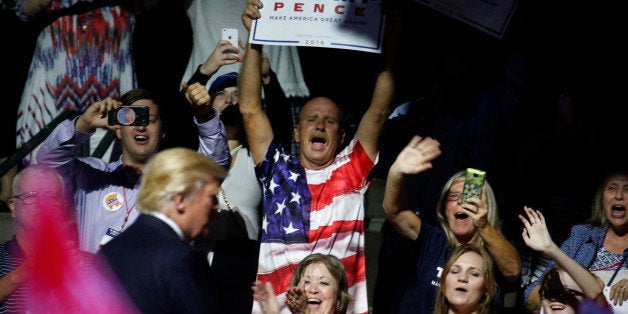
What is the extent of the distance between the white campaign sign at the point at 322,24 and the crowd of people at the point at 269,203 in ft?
0.25

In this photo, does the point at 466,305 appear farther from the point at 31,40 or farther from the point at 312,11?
the point at 31,40

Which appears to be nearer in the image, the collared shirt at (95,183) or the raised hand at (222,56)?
the collared shirt at (95,183)

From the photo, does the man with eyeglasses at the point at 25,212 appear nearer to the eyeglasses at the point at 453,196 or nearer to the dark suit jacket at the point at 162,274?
the dark suit jacket at the point at 162,274

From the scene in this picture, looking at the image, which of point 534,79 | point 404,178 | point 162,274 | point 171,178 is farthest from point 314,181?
point 534,79

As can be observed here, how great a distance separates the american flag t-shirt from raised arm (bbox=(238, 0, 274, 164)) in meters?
0.09

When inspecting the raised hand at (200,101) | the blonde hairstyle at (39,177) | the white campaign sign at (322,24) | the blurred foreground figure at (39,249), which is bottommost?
the blurred foreground figure at (39,249)

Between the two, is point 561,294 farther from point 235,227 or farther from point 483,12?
point 235,227

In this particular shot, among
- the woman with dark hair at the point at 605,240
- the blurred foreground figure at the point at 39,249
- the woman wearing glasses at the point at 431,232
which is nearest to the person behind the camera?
the blurred foreground figure at the point at 39,249

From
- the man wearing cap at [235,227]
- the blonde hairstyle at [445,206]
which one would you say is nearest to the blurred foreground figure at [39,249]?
the man wearing cap at [235,227]

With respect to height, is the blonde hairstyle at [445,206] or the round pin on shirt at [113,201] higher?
the blonde hairstyle at [445,206]

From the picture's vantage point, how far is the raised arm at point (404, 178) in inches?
227

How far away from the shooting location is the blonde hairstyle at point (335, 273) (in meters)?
5.58

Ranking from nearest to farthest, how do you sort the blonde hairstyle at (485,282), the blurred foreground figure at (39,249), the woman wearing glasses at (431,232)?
the blurred foreground figure at (39,249), the blonde hairstyle at (485,282), the woman wearing glasses at (431,232)

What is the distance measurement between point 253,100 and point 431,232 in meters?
1.28
